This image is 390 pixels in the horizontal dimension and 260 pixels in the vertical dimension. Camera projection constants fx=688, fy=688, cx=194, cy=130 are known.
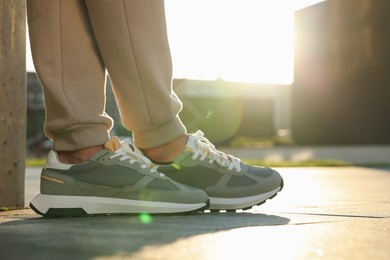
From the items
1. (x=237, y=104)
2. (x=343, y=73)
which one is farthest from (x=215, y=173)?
(x=237, y=104)

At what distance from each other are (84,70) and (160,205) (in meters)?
0.45

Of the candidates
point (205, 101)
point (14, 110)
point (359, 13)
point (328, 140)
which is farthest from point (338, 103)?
point (14, 110)

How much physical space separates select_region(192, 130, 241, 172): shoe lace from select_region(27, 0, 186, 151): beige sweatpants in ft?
0.54

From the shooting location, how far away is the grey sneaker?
212cm

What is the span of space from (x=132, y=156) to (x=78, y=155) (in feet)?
0.52

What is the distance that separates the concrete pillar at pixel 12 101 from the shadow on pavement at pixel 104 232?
558 millimetres

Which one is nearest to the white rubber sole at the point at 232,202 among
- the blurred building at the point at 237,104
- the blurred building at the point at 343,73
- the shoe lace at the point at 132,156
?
the shoe lace at the point at 132,156

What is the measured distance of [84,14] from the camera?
6.65 feet

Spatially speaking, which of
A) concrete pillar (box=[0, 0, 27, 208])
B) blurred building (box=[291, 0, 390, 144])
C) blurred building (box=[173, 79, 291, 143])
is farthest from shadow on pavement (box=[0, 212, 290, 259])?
blurred building (box=[173, 79, 291, 143])

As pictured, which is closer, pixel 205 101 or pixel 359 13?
pixel 359 13

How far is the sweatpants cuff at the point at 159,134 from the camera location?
205 centimetres

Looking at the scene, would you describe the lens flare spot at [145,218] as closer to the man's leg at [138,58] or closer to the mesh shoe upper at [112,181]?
the mesh shoe upper at [112,181]

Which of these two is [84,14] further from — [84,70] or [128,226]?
[128,226]

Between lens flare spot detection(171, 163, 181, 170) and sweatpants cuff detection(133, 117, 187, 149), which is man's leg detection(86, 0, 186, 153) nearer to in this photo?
sweatpants cuff detection(133, 117, 187, 149)
